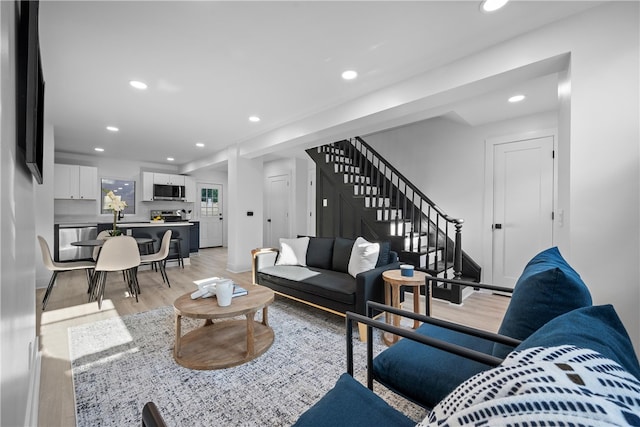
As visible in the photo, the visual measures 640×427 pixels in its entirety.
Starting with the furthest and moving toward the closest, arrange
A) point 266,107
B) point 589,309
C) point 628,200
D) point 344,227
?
1. point 344,227
2. point 266,107
3. point 628,200
4. point 589,309

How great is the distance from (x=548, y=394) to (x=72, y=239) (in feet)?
22.0

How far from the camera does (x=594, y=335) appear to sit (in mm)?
566

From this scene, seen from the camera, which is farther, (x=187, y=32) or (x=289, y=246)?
(x=289, y=246)

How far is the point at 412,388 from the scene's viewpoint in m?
1.14

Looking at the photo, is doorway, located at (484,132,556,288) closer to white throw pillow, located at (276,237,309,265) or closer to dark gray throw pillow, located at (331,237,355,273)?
dark gray throw pillow, located at (331,237,355,273)

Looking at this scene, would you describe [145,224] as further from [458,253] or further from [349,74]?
[458,253]

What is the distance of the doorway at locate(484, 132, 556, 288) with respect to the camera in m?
3.55

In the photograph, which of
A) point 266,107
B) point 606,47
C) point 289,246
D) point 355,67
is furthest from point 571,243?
point 266,107

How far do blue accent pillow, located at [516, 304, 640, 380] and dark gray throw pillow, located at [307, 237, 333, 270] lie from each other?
2.80 m

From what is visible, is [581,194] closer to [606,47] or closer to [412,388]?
[606,47]

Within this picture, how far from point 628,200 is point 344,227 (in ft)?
12.8

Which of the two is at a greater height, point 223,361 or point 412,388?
point 412,388

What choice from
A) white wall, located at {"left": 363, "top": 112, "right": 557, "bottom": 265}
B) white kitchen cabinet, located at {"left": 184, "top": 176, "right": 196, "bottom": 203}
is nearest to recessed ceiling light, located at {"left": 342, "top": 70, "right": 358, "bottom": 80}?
white wall, located at {"left": 363, "top": 112, "right": 557, "bottom": 265}

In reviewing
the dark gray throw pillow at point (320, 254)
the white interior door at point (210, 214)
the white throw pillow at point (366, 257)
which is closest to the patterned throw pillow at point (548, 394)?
the white throw pillow at point (366, 257)
